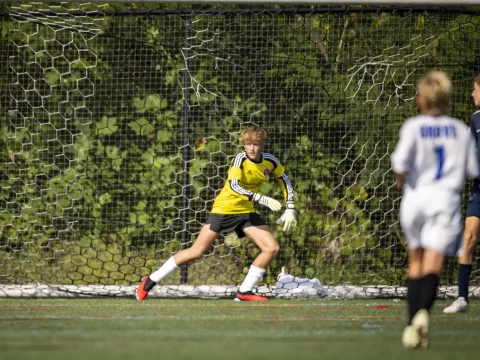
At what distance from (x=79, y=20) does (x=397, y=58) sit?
9.84 ft

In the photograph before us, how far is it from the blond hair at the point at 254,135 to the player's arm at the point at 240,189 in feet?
0.58

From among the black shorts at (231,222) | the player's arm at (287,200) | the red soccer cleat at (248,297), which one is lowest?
the red soccer cleat at (248,297)

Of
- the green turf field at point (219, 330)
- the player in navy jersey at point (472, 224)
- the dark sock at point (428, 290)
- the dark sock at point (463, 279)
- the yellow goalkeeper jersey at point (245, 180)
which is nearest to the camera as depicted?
the green turf field at point (219, 330)

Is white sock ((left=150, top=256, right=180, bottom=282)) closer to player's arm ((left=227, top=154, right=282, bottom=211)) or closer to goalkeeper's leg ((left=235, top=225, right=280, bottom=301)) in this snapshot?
goalkeeper's leg ((left=235, top=225, right=280, bottom=301))

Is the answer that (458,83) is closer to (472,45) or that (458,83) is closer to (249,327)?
(472,45)

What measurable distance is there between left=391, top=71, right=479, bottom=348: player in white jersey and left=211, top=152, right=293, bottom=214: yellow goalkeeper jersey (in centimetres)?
265

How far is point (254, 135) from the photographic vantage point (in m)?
7.57

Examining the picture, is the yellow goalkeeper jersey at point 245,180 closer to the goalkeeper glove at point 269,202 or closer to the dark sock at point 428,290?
the goalkeeper glove at point 269,202

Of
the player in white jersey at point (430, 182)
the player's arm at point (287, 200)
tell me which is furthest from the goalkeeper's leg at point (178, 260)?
the player in white jersey at point (430, 182)

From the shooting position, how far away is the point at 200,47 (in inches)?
326

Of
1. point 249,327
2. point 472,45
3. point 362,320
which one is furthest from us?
point 472,45

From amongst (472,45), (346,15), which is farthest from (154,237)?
(472,45)

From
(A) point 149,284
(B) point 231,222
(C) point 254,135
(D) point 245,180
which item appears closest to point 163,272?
(A) point 149,284

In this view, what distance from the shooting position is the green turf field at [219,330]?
4.59 meters
